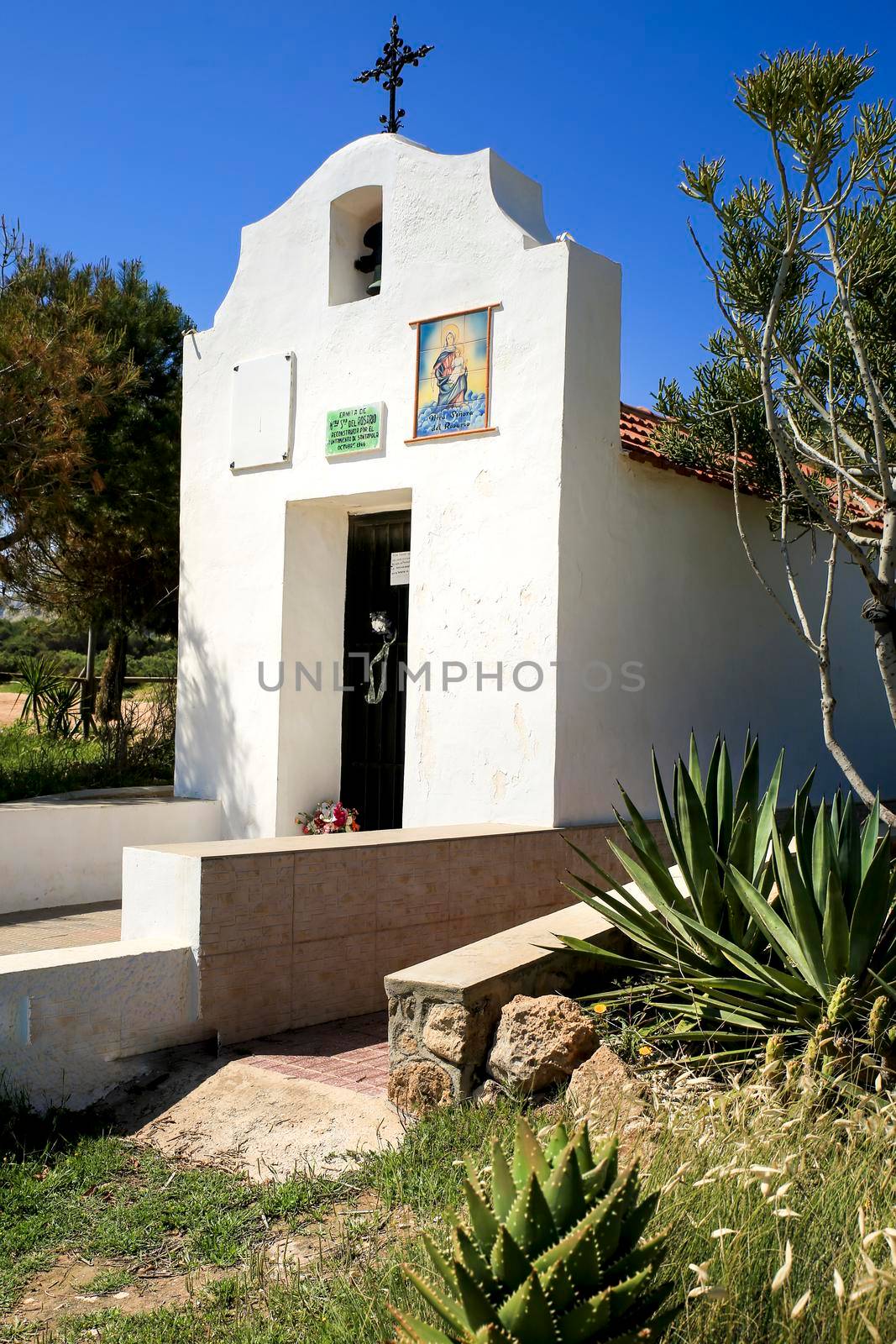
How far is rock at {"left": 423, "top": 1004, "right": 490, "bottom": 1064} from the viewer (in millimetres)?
4758

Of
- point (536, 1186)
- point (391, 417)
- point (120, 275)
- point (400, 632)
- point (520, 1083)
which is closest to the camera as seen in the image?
point (536, 1186)

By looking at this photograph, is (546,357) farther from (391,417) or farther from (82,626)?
(82,626)

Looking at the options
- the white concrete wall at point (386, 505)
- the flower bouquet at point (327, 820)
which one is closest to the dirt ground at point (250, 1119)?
the white concrete wall at point (386, 505)

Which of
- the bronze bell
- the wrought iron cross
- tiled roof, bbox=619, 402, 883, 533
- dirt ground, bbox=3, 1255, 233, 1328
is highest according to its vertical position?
the wrought iron cross

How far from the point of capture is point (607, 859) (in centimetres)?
842

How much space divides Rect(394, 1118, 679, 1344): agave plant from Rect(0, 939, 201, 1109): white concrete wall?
3526 millimetres

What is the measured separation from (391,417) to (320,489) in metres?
0.88

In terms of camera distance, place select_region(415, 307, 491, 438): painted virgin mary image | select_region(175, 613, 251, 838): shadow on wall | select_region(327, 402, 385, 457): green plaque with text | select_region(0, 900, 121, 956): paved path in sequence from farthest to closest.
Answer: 1. select_region(175, 613, 251, 838): shadow on wall
2. select_region(327, 402, 385, 457): green plaque with text
3. select_region(415, 307, 491, 438): painted virgin mary image
4. select_region(0, 900, 121, 956): paved path

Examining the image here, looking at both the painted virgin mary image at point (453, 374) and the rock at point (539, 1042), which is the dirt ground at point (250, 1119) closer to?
the rock at point (539, 1042)

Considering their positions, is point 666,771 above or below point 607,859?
above

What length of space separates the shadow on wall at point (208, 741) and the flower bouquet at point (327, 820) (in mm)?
442

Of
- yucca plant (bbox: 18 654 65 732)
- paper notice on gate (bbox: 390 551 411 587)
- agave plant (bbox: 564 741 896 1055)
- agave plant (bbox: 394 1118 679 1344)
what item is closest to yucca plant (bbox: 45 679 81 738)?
yucca plant (bbox: 18 654 65 732)

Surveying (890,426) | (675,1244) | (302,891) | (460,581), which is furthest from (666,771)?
(675,1244)

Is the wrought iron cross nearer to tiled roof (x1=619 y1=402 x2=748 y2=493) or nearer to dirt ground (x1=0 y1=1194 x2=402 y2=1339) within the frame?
tiled roof (x1=619 y1=402 x2=748 y2=493)
